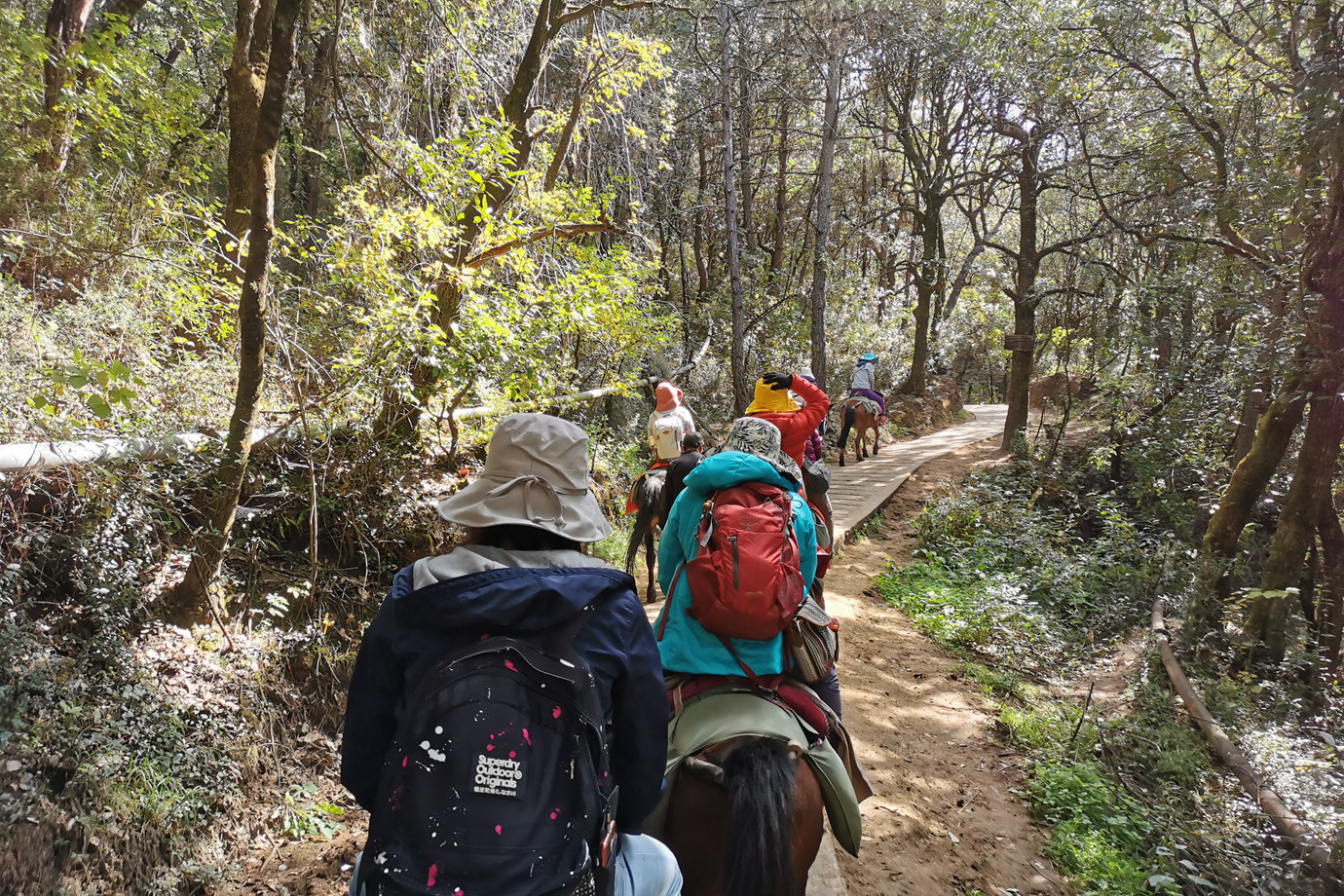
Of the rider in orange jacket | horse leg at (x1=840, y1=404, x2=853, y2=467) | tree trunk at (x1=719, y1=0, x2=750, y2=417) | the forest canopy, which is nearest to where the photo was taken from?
the forest canopy

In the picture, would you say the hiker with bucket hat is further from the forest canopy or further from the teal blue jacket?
the forest canopy

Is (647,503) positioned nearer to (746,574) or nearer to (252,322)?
(252,322)

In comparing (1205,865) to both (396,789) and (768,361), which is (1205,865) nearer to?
(396,789)

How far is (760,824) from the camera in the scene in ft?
8.14

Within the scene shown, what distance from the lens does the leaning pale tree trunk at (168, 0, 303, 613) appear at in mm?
4105

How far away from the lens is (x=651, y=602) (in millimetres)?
7457

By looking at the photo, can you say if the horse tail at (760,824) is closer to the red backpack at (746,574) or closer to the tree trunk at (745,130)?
the red backpack at (746,574)

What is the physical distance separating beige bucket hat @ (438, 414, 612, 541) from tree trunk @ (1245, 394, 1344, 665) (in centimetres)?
755

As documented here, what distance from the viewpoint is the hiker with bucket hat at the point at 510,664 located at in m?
1.53

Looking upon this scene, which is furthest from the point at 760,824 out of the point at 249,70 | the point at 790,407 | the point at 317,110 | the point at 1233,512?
the point at 317,110

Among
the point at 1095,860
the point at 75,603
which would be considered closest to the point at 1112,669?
the point at 1095,860

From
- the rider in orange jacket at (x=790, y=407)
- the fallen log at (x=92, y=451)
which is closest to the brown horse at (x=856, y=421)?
the rider in orange jacket at (x=790, y=407)

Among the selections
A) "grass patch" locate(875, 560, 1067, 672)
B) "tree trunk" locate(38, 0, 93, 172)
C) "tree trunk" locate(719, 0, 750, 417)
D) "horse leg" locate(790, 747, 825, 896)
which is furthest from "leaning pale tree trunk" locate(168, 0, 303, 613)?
"tree trunk" locate(719, 0, 750, 417)

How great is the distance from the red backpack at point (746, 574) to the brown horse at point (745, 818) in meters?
0.47
